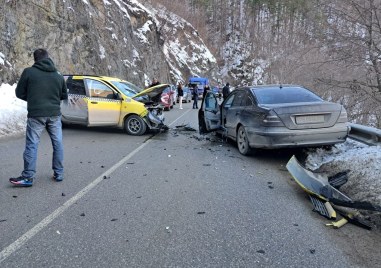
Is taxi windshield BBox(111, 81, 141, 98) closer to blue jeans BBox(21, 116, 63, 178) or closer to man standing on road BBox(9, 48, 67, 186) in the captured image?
blue jeans BBox(21, 116, 63, 178)

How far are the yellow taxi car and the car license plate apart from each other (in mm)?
5319

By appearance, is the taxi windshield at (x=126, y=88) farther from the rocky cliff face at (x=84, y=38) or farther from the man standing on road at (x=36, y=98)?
the rocky cliff face at (x=84, y=38)

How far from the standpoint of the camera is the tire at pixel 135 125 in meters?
11.2

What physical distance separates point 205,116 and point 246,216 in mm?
6144

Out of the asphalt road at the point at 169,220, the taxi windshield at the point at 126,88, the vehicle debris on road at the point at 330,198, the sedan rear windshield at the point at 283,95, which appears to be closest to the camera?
the asphalt road at the point at 169,220

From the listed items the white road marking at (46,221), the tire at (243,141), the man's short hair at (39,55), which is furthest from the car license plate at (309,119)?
the man's short hair at (39,55)

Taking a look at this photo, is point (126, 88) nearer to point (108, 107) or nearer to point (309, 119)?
point (108, 107)

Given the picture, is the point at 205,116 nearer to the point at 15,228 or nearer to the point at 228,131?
the point at 228,131

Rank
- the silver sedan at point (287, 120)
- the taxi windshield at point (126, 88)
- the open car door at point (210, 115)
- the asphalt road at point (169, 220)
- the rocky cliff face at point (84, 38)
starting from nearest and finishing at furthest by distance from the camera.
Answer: the asphalt road at point (169, 220), the silver sedan at point (287, 120), the open car door at point (210, 115), the taxi windshield at point (126, 88), the rocky cliff face at point (84, 38)

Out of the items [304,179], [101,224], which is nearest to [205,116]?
[304,179]

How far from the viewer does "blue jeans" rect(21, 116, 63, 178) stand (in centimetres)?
545

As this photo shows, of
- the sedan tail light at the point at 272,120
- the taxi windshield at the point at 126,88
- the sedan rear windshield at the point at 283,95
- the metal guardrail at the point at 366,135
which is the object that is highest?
the sedan rear windshield at the point at 283,95

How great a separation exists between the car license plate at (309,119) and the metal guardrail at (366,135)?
1.06 m

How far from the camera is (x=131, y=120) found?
1127cm
